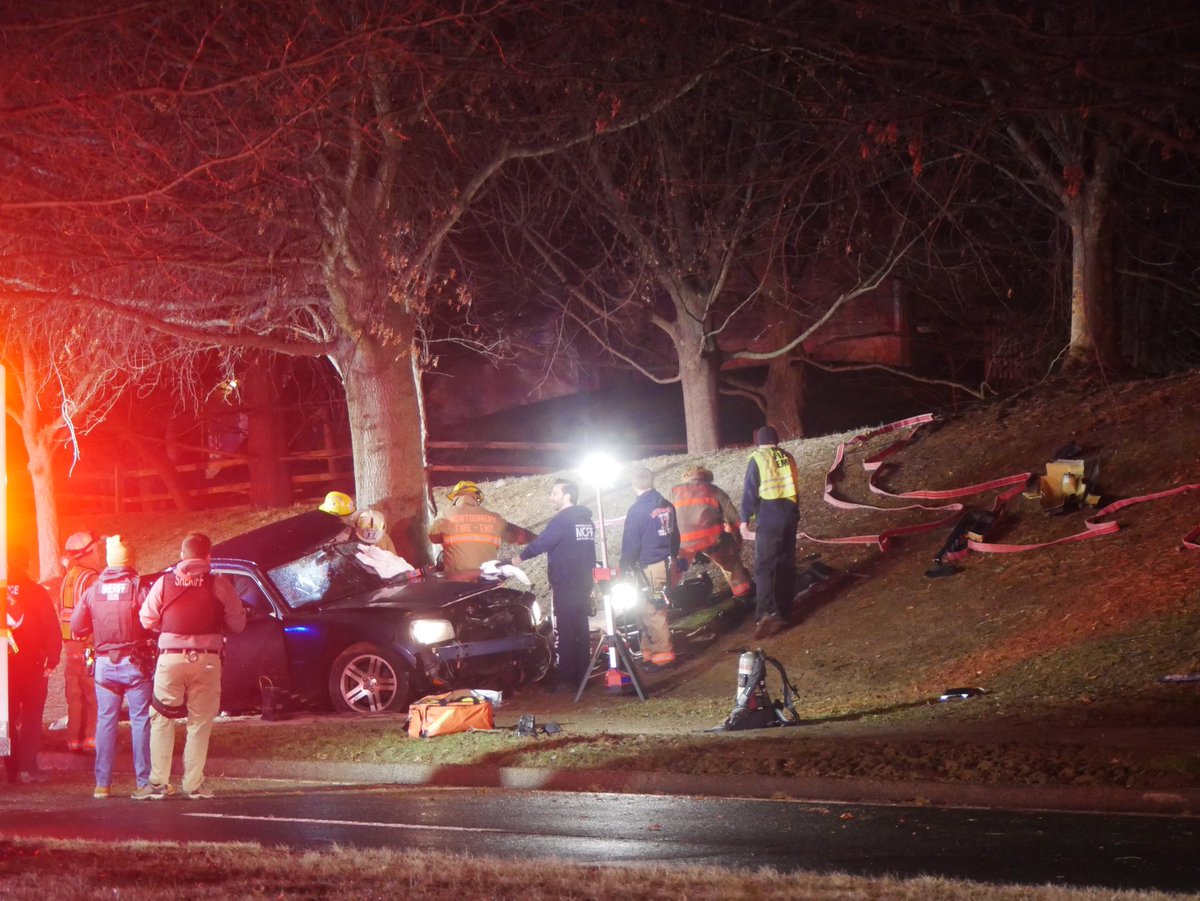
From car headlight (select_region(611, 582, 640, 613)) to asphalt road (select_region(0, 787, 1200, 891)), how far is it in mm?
4117

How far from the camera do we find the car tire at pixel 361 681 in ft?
43.4

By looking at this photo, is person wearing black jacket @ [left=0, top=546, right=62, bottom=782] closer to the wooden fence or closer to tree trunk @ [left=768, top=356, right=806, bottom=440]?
the wooden fence

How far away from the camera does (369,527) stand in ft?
49.1

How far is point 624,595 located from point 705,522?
69.4 inches

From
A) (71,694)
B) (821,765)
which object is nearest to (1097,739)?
(821,765)

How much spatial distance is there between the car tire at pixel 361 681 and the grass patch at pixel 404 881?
5.78 metres

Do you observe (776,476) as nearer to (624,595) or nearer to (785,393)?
(624,595)

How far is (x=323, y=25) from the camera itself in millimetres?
13766

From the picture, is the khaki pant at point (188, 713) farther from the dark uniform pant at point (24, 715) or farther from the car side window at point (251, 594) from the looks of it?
the car side window at point (251, 594)

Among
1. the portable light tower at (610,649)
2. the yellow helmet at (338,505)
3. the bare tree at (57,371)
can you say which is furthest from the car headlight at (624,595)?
the bare tree at (57,371)

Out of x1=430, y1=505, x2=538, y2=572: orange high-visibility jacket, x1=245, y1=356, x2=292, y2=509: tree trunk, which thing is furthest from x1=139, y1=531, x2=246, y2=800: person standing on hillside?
x1=245, y1=356, x2=292, y2=509: tree trunk

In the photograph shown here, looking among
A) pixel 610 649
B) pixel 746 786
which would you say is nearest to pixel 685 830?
pixel 746 786

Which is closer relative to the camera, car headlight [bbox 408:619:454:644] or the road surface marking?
the road surface marking

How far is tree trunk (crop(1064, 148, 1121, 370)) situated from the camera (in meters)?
20.4
